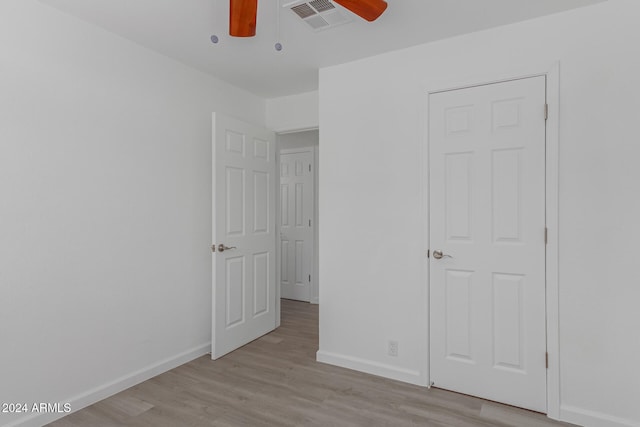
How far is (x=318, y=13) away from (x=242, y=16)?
0.63 metres

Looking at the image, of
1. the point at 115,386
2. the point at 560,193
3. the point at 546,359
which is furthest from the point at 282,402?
the point at 560,193

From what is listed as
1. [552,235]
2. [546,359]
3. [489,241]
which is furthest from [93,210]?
[546,359]

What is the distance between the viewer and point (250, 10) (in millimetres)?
1626

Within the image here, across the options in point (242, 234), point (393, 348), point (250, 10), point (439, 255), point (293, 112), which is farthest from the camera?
point (293, 112)

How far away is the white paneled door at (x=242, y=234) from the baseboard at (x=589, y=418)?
247 cm

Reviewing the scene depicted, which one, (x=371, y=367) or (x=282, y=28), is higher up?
(x=282, y=28)

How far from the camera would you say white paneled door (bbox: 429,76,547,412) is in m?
2.18

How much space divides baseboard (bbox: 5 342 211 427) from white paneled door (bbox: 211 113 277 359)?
22 centimetres

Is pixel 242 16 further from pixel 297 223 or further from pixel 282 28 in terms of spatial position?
pixel 297 223

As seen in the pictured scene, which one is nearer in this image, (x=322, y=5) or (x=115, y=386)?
(x=322, y=5)

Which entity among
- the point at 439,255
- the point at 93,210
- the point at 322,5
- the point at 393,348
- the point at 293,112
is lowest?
the point at 393,348

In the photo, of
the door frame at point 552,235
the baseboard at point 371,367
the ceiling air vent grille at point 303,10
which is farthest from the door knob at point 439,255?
the ceiling air vent grille at point 303,10

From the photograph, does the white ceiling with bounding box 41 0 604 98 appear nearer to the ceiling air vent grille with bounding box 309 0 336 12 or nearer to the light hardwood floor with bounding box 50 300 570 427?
the ceiling air vent grille with bounding box 309 0 336 12

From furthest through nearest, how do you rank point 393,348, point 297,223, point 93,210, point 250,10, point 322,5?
point 297,223 < point 393,348 < point 93,210 < point 322,5 < point 250,10
